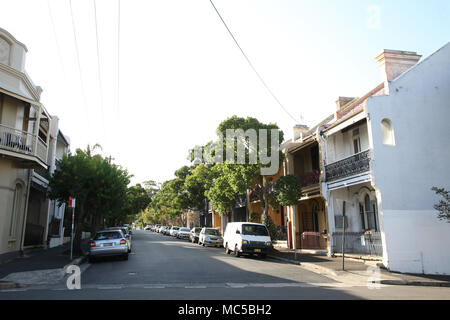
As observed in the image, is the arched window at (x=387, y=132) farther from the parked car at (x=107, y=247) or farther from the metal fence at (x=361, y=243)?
the parked car at (x=107, y=247)

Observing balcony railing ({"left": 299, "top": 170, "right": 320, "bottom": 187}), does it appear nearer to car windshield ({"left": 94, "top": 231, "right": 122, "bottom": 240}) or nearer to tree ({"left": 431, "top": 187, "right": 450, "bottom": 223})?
tree ({"left": 431, "top": 187, "right": 450, "bottom": 223})

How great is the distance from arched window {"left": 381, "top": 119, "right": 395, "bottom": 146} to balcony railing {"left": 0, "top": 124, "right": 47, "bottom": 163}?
52.2ft

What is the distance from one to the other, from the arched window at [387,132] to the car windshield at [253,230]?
808 centimetres

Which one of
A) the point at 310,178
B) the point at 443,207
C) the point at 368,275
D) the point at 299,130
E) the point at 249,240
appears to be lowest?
the point at 368,275

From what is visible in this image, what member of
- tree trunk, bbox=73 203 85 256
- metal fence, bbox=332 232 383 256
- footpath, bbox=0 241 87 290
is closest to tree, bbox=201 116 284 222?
metal fence, bbox=332 232 383 256

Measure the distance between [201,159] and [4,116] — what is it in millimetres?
23272

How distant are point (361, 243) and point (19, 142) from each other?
1674 centimetres

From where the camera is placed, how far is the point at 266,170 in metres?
→ 21.5

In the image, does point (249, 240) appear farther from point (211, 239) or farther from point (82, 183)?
point (211, 239)

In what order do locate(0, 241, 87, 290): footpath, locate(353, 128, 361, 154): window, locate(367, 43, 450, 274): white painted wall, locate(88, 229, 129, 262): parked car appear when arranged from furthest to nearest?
locate(353, 128, 361, 154): window → locate(88, 229, 129, 262): parked car → locate(367, 43, 450, 274): white painted wall → locate(0, 241, 87, 290): footpath

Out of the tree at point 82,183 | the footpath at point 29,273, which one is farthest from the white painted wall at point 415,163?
the tree at point 82,183

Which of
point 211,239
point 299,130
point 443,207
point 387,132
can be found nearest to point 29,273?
point 387,132

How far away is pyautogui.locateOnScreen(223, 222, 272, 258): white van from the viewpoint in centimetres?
1859

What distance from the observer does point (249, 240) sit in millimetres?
18703
